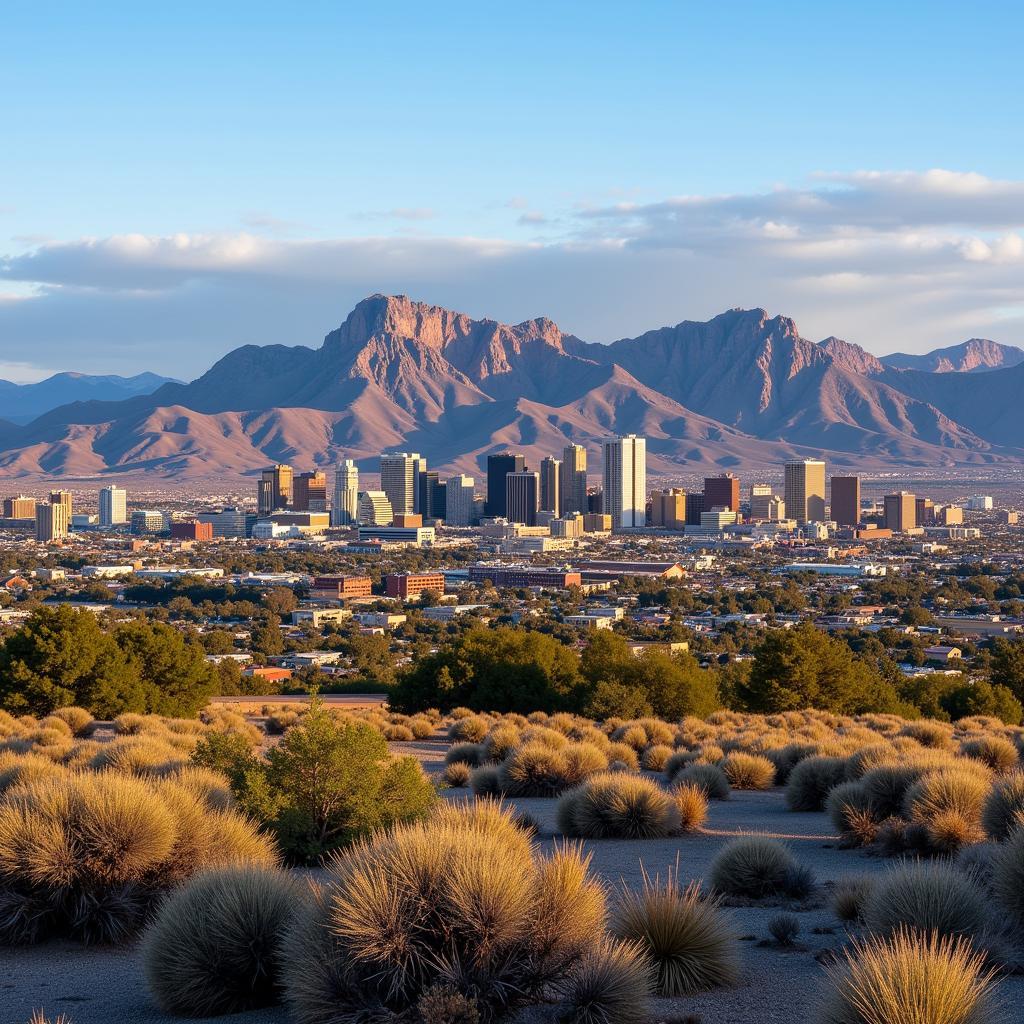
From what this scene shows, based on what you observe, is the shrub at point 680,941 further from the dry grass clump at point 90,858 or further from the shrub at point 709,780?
the shrub at point 709,780

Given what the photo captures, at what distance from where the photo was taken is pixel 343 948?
9016 mm

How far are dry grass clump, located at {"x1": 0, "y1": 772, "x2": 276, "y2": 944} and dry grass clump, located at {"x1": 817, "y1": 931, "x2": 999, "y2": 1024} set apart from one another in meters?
5.98

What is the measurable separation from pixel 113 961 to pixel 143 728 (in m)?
17.4

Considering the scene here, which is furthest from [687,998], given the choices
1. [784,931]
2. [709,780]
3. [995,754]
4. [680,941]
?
[995,754]

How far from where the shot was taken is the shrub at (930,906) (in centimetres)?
1029

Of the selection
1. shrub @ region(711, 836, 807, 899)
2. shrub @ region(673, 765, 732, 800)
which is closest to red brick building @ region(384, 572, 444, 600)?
shrub @ region(673, 765, 732, 800)

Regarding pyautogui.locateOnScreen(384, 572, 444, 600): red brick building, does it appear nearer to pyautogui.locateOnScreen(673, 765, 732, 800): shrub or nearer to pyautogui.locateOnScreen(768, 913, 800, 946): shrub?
pyautogui.locateOnScreen(673, 765, 732, 800): shrub

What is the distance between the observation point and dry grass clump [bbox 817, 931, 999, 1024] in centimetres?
766

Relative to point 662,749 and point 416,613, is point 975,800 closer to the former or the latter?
point 662,749

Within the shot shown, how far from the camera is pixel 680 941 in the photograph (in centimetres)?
1016

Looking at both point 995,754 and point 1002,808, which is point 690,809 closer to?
point 1002,808

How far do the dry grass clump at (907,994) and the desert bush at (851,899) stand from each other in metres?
3.84

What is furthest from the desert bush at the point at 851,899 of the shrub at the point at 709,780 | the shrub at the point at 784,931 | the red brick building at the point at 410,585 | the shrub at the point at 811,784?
the red brick building at the point at 410,585

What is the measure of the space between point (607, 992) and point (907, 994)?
2.04 meters
